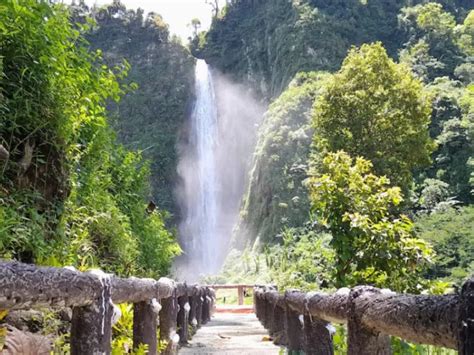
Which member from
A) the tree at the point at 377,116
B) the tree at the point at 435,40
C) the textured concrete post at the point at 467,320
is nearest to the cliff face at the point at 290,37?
the tree at the point at 435,40

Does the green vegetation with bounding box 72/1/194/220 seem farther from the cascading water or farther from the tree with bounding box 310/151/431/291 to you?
the tree with bounding box 310/151/431/291

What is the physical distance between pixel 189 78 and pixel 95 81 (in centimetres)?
4366

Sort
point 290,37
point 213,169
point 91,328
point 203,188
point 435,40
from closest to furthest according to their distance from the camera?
point 91,328
point 435,40
point 203,188
point 213,169
point 290,37

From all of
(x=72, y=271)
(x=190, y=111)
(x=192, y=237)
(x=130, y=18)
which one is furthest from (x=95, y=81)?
(x=130, y=18)

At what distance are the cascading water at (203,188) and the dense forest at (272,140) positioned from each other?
6.08 feet

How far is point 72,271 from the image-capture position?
1.90 metres

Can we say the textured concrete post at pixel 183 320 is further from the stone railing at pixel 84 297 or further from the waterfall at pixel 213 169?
the waterfall at pixel 213 169

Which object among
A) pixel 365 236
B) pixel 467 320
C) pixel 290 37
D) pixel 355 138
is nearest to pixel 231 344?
pixel 365 236

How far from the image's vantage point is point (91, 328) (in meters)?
2.09

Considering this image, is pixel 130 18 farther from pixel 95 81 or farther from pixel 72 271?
pixel 72 271

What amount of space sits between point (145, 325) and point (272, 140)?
99.5ft

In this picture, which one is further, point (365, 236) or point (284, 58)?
point (284, 58)

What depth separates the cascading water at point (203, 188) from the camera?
3788 centimetres

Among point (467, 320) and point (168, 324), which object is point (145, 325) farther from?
point (467, 320)
